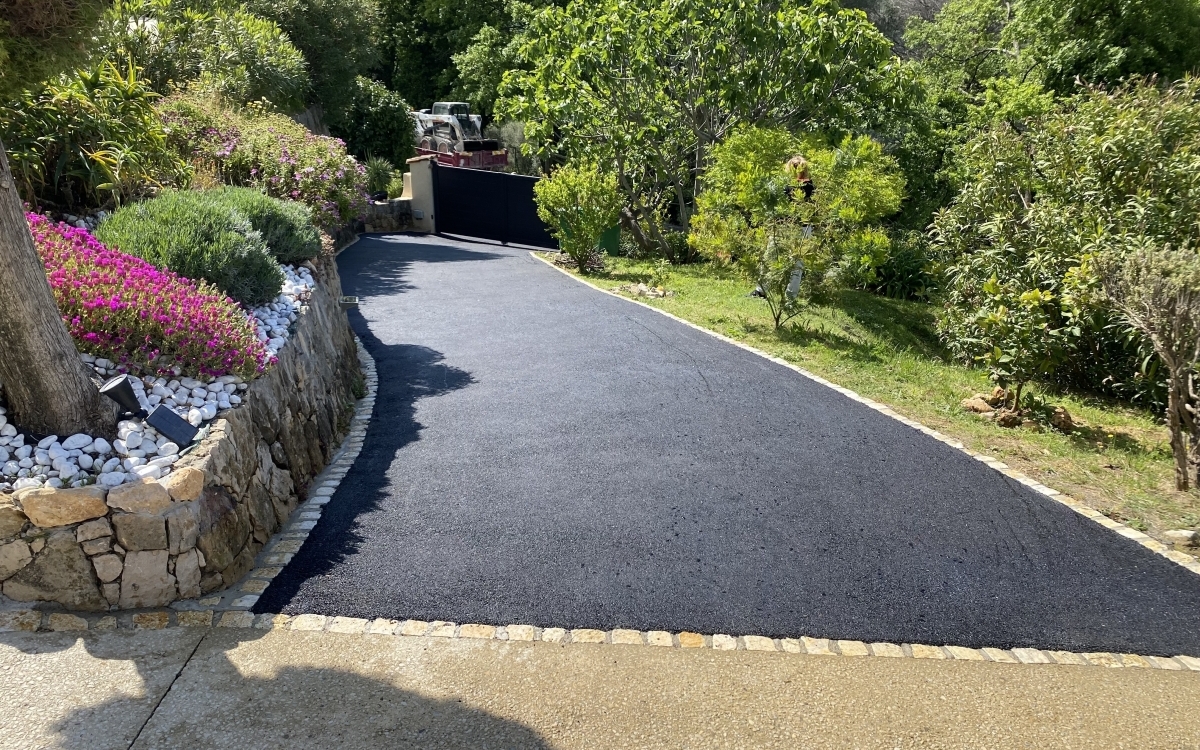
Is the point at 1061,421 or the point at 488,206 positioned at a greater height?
the point at 488,206

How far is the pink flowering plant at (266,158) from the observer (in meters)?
9.55

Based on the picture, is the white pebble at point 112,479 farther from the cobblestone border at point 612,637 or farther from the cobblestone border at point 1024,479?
the cobblestone border at point 1024,479

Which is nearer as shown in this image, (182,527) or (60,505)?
(60,505)

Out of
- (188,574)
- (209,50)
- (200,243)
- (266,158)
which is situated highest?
(209,50)

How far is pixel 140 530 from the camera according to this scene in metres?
3.73

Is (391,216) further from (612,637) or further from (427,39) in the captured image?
(612,637)

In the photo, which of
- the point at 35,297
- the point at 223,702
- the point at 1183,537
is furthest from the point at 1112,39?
the point at 223,702

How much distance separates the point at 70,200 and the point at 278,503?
377 cm

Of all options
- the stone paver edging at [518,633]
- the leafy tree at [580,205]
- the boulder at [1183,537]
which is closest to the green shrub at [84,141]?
the stone paver edging at [518,633]

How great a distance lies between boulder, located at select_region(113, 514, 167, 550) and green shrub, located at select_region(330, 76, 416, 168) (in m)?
20.7

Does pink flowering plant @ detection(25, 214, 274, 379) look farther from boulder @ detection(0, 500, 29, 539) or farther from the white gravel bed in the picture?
boulder @ detection(0, 500, 29, 539)

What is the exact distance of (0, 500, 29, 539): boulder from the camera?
11.8 feet

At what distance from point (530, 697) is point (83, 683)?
1.87 m

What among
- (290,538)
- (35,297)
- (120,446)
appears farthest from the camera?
(290,538)
